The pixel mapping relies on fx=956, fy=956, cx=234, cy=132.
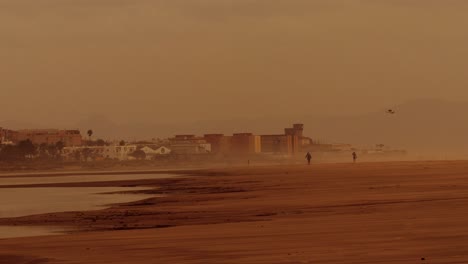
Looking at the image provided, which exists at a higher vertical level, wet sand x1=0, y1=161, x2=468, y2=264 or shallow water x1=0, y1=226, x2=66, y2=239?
wet sand x1=0, y1=161, x2=468, y2=264

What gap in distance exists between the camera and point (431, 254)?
52.1 ft

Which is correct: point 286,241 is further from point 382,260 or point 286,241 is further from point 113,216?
point 113,216

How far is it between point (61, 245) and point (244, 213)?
9.54 m

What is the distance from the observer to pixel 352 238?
18578 millimetres

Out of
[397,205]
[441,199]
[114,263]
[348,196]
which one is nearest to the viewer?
[114,263]

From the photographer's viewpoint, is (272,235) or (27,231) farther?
(27,231)

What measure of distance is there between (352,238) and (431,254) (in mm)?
2861

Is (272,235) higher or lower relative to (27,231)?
higher

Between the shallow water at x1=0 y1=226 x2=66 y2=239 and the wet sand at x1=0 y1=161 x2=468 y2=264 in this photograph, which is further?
the shallow water at x1=0 y1=226 x2=66 y2=239

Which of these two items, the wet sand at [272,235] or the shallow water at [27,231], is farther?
the shallow water at [27,231]

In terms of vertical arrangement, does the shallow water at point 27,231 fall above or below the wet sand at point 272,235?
below

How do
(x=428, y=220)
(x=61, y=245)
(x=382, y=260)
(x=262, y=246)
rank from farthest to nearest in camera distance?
(x=428, y=220) → (x=61, y=245) → (x=262, y=246) → (x=382, y=260)

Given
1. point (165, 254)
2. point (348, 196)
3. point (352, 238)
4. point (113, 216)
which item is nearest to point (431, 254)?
point (352, 238)

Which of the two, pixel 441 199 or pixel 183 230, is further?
pixel 441 199
